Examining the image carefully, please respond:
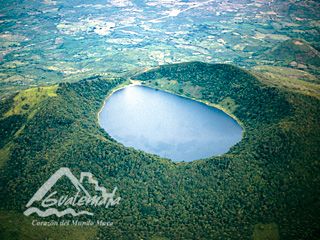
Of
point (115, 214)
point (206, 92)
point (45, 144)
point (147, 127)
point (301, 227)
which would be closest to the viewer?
point (301, 227)

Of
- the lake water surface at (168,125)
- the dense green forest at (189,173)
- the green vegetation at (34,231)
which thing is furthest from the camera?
the lake water surface at (168,125)

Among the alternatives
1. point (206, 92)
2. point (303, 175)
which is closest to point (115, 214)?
point (303, 175)

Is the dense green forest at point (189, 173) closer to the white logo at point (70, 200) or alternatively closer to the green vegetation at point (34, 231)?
the green vegetation at point (34, 231)

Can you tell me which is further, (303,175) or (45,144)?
(45,144)

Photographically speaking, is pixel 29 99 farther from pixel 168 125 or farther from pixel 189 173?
pixel 189 173

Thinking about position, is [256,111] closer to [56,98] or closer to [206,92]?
[206,92]

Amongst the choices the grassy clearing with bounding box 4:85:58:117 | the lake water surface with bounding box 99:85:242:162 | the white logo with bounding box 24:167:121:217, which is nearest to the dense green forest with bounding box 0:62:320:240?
the grassy clearing with bounding box 4:85:58:117

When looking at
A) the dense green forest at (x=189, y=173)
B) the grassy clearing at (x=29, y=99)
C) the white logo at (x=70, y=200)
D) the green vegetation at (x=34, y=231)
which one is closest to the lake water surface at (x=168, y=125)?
the dense green forest at (x=189, y=173)

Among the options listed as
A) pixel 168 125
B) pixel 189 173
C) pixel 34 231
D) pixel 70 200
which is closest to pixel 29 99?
pixel 70 200
